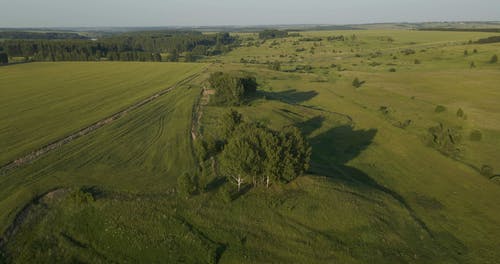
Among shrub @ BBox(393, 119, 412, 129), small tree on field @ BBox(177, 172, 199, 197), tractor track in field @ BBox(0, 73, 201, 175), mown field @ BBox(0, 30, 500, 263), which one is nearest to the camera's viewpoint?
mown field @ BBox(0, 30, 500, 263)

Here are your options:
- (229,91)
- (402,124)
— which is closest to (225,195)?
(229,91)

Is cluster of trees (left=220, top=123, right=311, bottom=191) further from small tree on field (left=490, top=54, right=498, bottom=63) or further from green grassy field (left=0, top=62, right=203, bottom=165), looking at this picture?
small tree on field (left=490, top=54, right=498, bottom=63)

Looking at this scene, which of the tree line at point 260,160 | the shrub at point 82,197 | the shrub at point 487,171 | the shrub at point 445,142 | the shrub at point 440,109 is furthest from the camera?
the shrub at point 440,109

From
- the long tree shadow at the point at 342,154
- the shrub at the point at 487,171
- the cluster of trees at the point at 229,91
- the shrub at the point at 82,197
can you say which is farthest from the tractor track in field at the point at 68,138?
the shrub at the point at 487,171

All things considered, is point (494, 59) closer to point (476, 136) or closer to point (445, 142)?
point (476, 136)

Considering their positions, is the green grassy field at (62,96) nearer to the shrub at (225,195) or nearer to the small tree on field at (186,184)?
the small tree on field at (186,184)

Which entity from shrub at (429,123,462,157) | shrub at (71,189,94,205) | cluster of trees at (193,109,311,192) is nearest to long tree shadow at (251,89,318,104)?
shrub at (429,123,462,157)

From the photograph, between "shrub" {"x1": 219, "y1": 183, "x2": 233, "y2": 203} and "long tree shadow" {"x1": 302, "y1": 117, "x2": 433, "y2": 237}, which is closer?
"shrub" {"x1": 219, "y1": 183, "x2": 233, "y2": 203}
